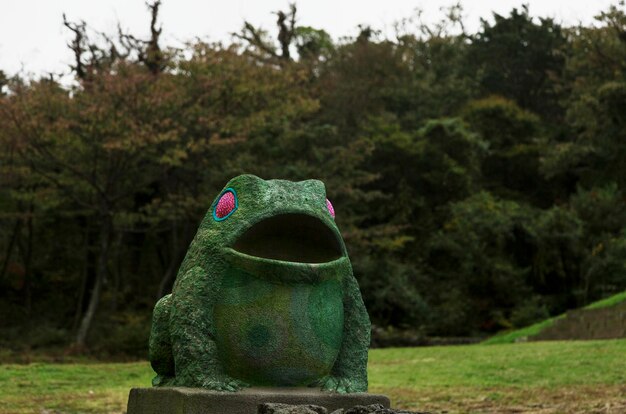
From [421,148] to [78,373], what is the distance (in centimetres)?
1495

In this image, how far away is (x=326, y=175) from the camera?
23000 millimetres

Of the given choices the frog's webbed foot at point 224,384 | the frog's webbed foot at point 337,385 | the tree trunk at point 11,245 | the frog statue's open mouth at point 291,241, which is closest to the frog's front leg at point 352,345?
the frog's webbed foot at point 337,385

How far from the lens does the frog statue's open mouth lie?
5391 millimetres

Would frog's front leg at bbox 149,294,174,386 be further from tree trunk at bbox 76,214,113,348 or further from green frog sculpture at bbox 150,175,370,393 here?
tree trunk at bbox 76,214,113,348

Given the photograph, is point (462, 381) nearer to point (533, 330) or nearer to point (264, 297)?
point (264, 297)

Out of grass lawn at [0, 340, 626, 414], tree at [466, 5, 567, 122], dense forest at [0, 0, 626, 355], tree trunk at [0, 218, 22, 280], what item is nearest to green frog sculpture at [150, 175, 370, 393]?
grass lawn at [0, 340, 626, 414]

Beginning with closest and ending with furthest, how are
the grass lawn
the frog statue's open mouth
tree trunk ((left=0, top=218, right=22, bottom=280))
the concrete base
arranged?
the concrete base
the frog statue's open mouth
the grass lawn
tree trunk ((left=0, top=218, right=22, bottom=280))

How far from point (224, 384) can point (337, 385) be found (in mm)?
717

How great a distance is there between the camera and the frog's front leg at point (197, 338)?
205 inches

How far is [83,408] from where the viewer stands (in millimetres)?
9469

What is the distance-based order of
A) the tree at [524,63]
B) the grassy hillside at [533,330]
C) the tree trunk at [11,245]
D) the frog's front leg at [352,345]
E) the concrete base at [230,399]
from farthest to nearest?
the tree at [524,63], the tree trunk at [11,245], the grassy hillside at [533,330], the frog's front leg at [352,345], the concrete base at [230,399]

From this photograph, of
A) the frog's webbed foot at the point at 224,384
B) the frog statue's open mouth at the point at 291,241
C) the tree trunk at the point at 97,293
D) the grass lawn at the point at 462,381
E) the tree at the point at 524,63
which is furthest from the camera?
the tree at the point at 524,63

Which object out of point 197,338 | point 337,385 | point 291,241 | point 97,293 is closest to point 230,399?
point 197,338

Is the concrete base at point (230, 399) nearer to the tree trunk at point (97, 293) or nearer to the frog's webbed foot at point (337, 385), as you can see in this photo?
the frog's webbed foot at point (337, 385)
